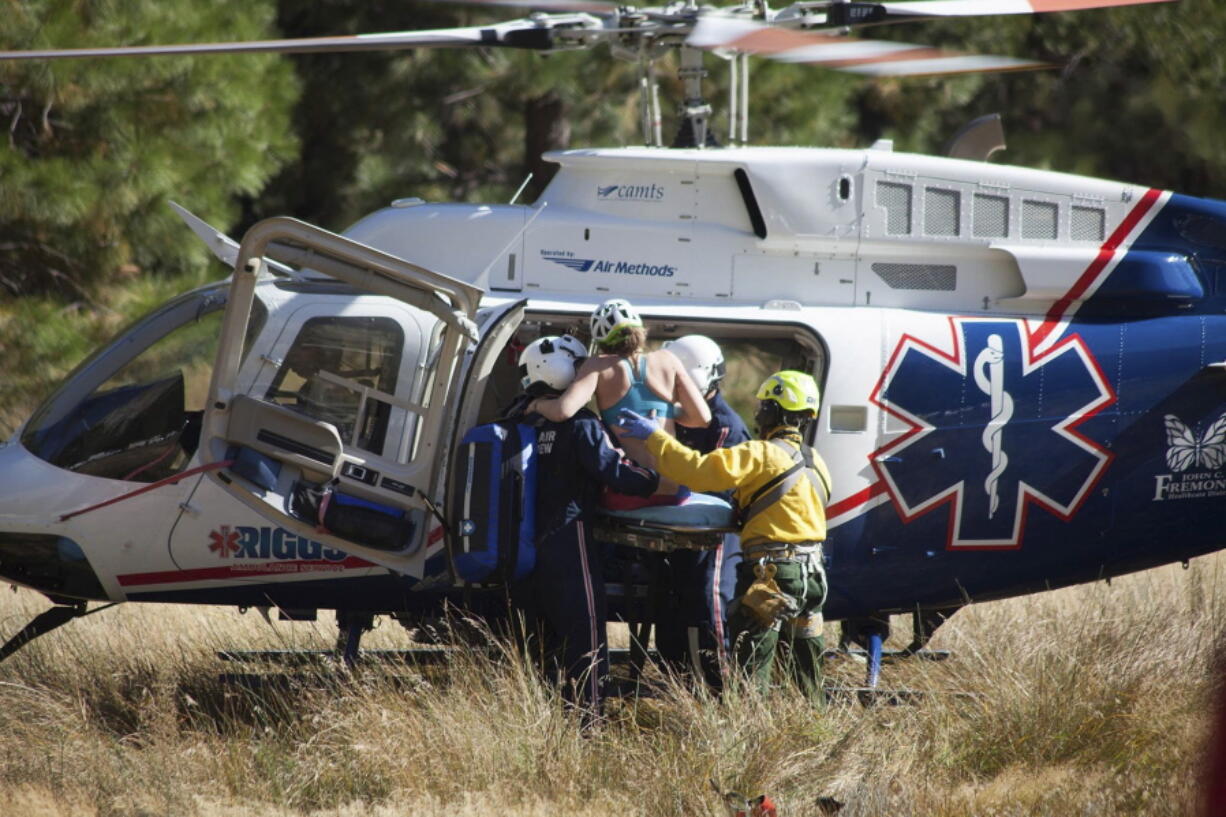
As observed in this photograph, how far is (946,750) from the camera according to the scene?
5719mm

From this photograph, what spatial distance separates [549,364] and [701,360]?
2.49ft

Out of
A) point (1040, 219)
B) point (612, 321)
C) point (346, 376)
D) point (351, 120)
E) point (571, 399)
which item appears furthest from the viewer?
point (351, 120)

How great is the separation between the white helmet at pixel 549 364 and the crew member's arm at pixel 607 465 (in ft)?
0.82

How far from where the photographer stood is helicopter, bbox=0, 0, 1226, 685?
6109 millimetres

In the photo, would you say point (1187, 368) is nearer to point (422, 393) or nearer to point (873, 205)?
point (873, 205)

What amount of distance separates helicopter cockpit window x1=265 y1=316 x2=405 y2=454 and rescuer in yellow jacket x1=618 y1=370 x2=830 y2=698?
1124 millimetres

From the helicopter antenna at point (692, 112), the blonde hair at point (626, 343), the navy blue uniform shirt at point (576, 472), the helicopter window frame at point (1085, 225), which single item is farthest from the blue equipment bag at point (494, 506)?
the helicopter window frame at point (1085, 225)

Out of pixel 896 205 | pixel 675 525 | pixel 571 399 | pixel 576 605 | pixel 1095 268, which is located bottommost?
pixel 576 605

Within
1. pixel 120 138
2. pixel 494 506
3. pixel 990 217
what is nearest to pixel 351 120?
pixel 120 138

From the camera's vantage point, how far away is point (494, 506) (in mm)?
5781

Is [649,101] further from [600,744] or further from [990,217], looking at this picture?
[600,744]

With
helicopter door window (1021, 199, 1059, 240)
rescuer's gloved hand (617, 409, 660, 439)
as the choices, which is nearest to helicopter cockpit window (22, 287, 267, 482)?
rescuer's gloved hand (617, 409, 660, 439)

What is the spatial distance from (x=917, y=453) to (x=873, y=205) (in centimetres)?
127

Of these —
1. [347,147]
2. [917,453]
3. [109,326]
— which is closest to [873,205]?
[917,453]
